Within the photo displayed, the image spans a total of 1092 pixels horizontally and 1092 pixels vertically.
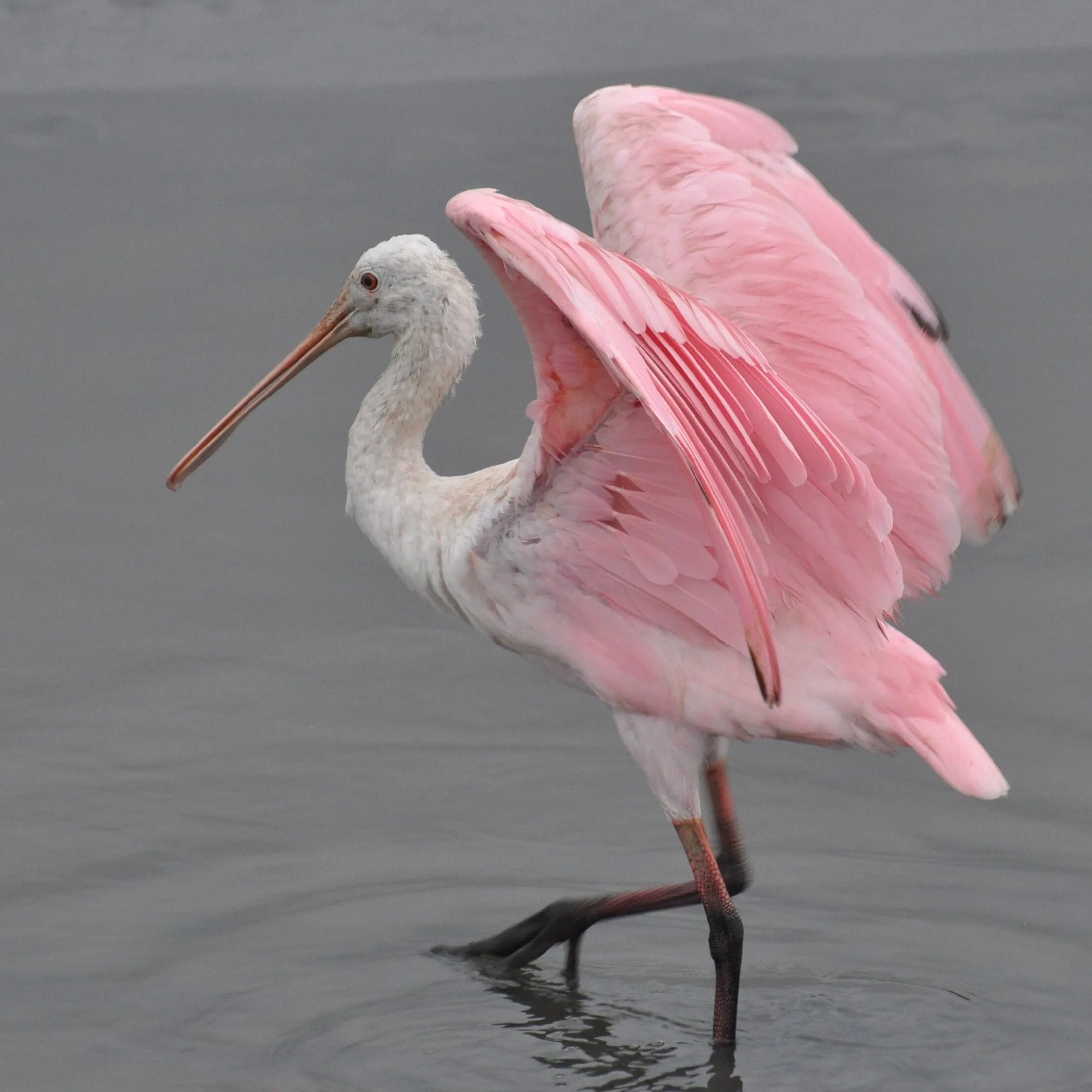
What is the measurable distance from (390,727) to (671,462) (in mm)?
2284

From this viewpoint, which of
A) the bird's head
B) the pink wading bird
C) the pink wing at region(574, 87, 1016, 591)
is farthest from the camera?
the bird's head

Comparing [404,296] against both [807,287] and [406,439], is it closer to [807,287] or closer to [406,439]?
[406,439]

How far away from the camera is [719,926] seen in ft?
17.4

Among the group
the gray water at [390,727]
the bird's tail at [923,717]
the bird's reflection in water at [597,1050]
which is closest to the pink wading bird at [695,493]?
the bird's tail at [923,717]

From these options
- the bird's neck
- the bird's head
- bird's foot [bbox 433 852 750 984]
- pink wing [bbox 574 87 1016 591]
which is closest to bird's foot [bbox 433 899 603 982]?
bird's foot [bbox 433 852 750 984]

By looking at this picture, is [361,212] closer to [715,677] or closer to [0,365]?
[0,365]

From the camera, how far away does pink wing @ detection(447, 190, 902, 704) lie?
4.12 metres

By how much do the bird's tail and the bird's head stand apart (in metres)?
1.31

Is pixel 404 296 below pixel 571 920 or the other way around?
the other way around

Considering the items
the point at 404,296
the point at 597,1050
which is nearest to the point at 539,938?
the point at 597,1050

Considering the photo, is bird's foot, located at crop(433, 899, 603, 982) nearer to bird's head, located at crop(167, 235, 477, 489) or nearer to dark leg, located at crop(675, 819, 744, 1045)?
dark leg, located at crop(675, 819, 744, 1045)

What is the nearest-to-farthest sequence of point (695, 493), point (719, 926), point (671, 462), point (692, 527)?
point (695, 493) < point (671, 462) < point (692, 527) < point (719, 926)

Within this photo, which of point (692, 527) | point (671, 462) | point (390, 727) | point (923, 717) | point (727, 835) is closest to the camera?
point (671, 462)

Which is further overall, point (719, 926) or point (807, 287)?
point (719, 926)
